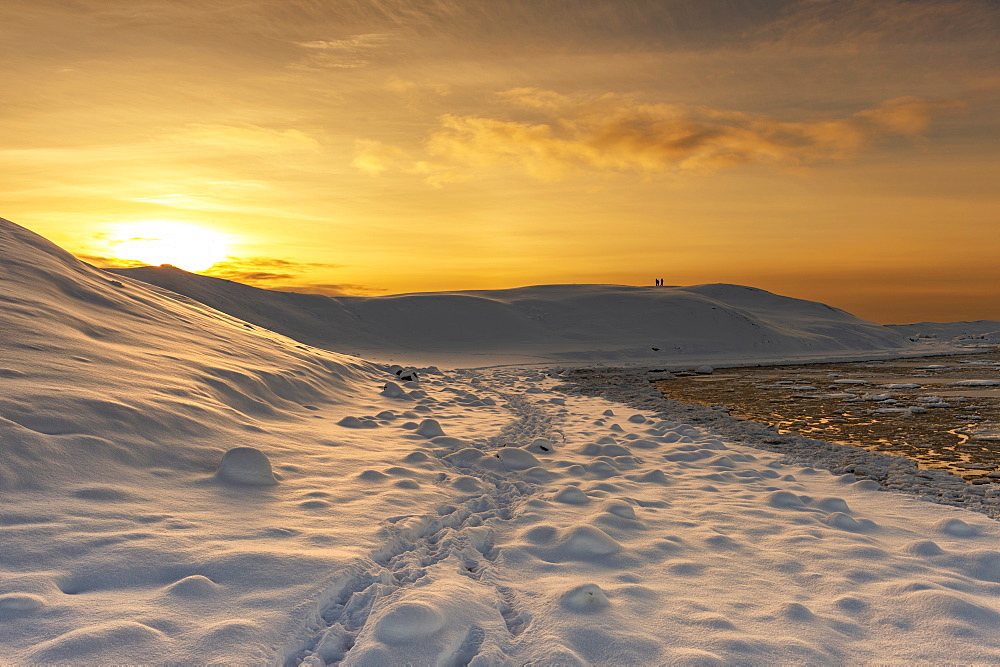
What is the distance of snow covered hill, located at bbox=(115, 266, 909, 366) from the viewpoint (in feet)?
93.1

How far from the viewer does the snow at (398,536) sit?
2.52 meters

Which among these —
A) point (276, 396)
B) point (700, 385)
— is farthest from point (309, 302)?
point (276, 396)

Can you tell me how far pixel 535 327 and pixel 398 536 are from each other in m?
32.3

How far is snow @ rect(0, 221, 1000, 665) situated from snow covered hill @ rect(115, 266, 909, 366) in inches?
641

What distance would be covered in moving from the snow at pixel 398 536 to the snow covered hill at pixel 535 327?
16.3 metres

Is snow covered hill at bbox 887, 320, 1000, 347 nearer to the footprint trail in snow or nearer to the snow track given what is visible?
the footprint trail in snow

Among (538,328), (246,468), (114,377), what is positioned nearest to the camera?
(246,468)

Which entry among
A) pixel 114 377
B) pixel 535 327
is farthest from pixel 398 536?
pixel 535 327

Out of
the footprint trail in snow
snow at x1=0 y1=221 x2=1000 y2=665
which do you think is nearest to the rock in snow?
snow at x1=0 y1=221 x2=1000 y2=665

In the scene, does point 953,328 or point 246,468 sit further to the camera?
point 953,328

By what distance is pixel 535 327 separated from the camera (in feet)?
117

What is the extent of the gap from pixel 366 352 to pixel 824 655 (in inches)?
971

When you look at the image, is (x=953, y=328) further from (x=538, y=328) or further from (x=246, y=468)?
(x=246, y=468)

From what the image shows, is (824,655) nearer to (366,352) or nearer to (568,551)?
(568,551)
